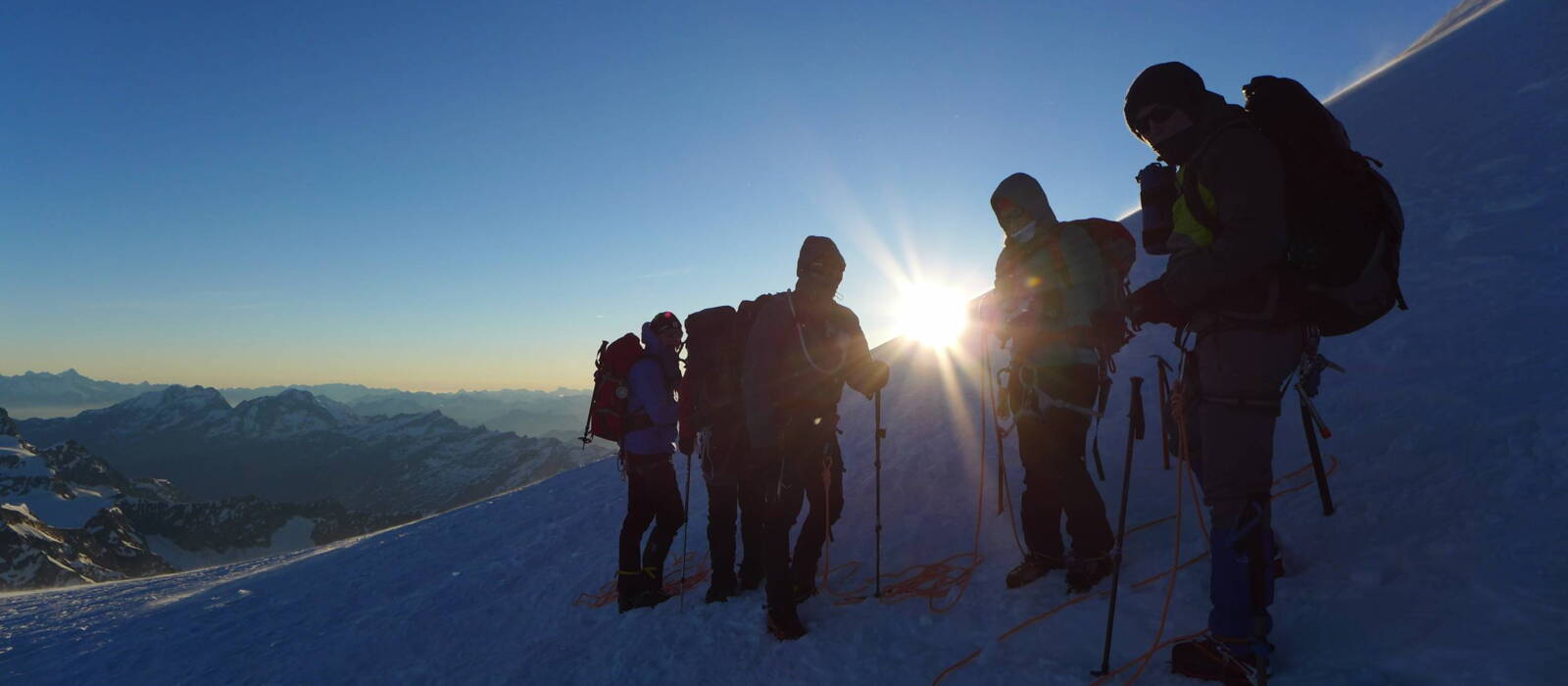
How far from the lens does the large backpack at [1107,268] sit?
4871 mm

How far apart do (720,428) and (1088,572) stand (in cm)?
371

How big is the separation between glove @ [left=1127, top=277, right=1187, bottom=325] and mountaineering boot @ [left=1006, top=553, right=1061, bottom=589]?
227 centimetres

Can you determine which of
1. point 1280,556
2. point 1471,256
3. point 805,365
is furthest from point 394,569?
point 1471,256

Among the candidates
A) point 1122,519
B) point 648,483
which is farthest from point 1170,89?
point 648,483

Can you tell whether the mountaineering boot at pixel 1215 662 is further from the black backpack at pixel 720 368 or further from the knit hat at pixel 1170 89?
the black backpack at pixel 720 368

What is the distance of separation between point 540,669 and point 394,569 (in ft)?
24.8

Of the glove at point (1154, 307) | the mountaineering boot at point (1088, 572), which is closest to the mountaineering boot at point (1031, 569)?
the mountaineering boot at point (1088, 572)

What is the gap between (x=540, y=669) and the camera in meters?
6.44

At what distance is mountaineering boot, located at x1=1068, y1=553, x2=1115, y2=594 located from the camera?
197 inches

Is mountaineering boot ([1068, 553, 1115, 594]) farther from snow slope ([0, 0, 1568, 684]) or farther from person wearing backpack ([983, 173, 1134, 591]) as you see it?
snow slope ([0, 0, 1568, 684])

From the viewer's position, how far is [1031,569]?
17.8 ft

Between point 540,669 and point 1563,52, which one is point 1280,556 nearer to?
point 540,669

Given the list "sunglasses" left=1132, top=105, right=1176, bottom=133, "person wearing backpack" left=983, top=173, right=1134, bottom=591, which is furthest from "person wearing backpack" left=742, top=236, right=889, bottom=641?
"sunglasses" left=1132, top=105, right=1176, bottom=133

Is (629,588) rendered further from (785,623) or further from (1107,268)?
(1107,268)
